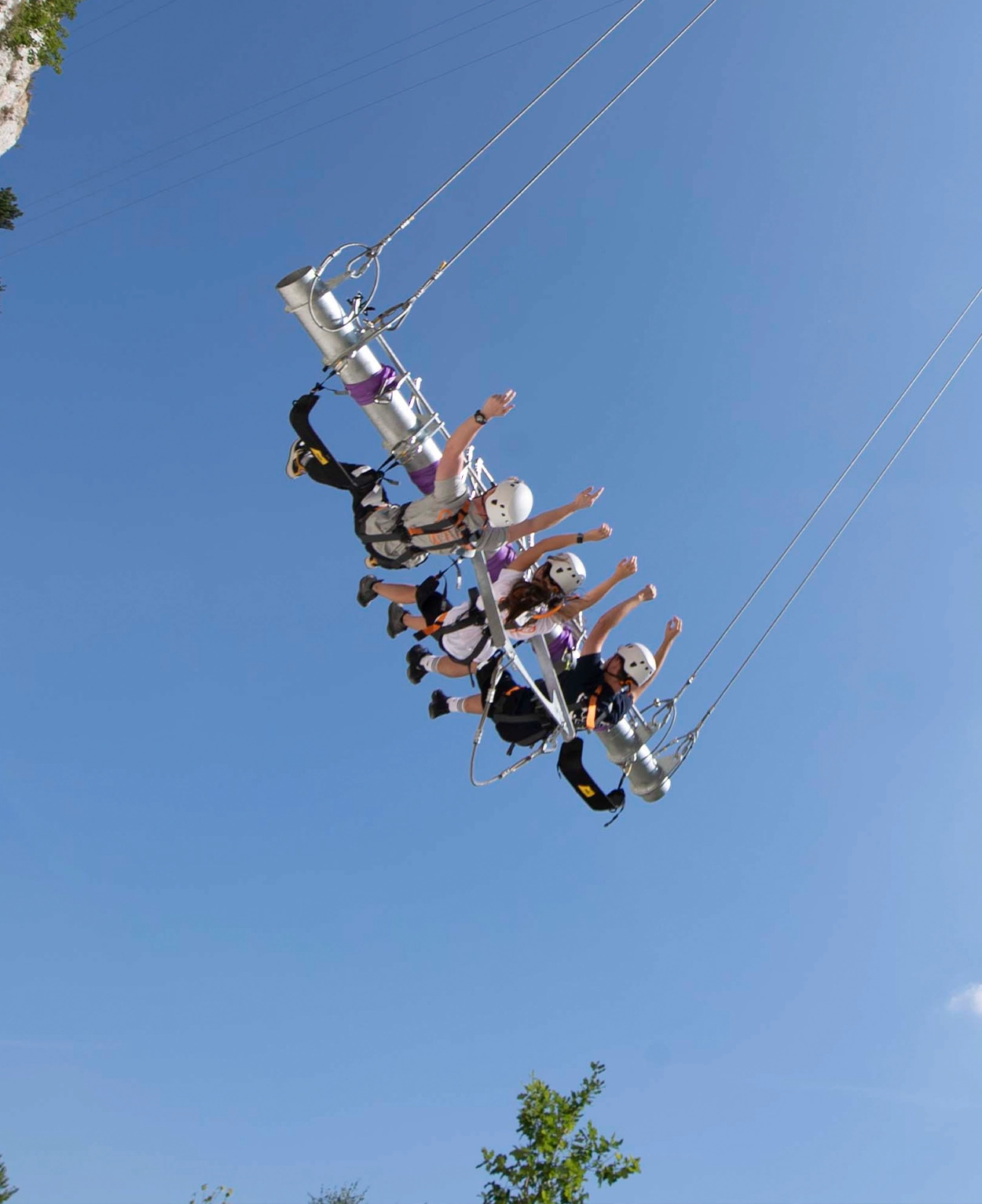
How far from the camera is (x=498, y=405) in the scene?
5.98 meters

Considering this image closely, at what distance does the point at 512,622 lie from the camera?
7.11 m

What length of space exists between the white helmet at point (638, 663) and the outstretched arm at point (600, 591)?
1.50 feet

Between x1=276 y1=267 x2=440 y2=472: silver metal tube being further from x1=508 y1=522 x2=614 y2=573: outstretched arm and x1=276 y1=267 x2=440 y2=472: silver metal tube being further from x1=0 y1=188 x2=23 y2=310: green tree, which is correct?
x1=0 y1=188 x2=23 y2=310: green tree

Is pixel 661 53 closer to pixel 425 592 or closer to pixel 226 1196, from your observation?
pixel 425 592

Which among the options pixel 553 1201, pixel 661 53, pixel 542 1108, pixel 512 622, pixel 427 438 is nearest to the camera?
pixel 427 438

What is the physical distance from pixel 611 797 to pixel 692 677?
117cm

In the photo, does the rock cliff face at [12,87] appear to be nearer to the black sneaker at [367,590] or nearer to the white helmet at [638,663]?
the black sneaker at [367,590]

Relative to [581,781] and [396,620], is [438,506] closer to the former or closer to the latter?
[396,620]

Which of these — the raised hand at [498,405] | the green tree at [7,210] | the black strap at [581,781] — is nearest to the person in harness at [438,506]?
the raised hand at [498,405]

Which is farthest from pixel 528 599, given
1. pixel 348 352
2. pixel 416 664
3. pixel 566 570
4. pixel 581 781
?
pixel 348 352

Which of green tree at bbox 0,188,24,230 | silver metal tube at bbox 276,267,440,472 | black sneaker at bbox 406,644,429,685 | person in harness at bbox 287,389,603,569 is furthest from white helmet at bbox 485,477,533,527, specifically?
green tree at bbox 0,188,24,230

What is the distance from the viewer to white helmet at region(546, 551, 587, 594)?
7.09 m

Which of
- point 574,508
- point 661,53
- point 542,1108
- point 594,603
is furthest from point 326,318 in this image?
point 542,1108

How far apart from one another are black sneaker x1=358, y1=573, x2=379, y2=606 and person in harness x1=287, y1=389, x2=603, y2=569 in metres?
0.67
